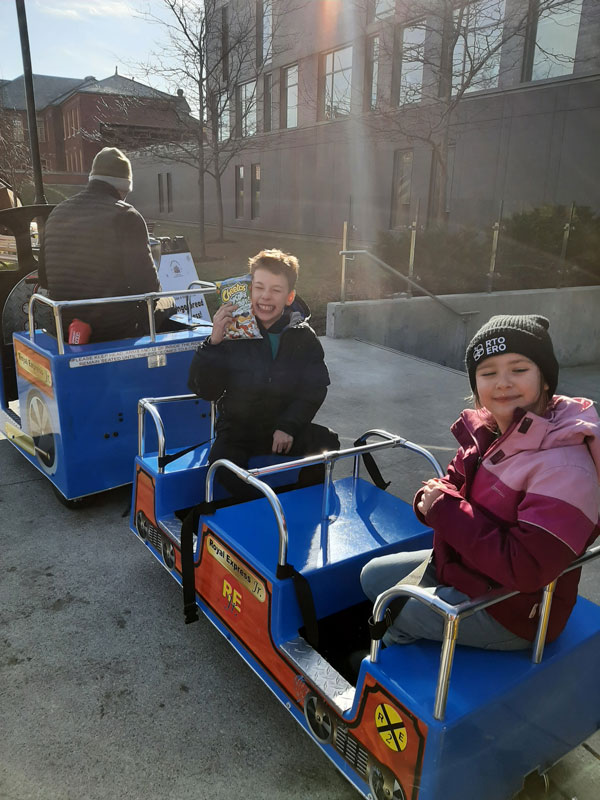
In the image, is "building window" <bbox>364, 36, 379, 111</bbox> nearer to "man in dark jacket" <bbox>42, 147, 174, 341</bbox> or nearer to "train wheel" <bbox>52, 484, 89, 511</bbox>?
"man in dark jacket" <bbox>42, 147, 174, 341</bbox>

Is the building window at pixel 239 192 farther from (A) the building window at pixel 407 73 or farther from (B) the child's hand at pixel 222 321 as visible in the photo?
(B) the child's hand at pixel 222 321

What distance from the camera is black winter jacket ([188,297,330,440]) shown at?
138 inches

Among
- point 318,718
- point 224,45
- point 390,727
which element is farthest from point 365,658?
point 224,45

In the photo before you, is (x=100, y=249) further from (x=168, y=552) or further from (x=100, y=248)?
(x=168, y=552)

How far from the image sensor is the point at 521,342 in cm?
185

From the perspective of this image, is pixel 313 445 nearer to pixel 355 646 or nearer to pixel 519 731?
pixel 355 646

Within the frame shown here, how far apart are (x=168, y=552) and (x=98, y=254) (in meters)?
2.26

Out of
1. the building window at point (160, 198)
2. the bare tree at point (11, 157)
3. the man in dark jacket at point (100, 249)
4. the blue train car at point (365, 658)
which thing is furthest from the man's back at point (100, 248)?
the building window at point (160, 198)

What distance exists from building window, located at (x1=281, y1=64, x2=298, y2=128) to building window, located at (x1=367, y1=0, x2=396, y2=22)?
5.14 metres

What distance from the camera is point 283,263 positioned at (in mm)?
3396

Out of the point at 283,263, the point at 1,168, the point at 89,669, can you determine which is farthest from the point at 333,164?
the point at 89,669

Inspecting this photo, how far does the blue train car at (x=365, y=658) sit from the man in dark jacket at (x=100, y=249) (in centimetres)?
155

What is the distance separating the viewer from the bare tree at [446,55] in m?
13.4

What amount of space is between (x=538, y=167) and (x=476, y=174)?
173 centimetres
